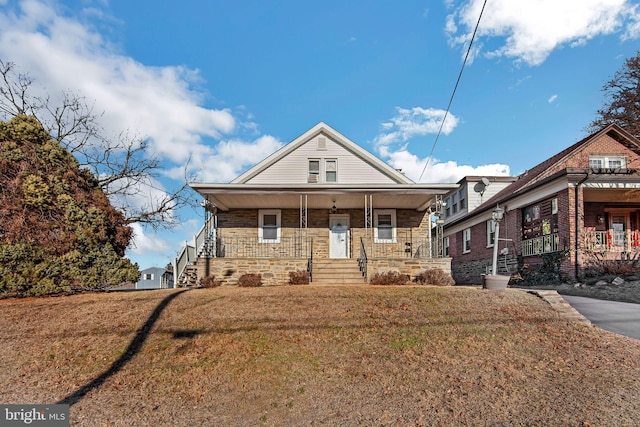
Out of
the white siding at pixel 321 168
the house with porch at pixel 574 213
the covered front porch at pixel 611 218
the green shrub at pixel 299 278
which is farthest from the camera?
the white siding at pixel 321 168

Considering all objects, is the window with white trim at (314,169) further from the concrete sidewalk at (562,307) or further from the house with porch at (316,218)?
the concrete sidewalk at (562,307)

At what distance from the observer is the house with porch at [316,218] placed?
13953 mm

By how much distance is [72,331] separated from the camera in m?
7.39

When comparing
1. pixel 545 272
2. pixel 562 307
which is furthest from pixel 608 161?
pixel 562 307

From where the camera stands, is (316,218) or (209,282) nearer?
(209,282)

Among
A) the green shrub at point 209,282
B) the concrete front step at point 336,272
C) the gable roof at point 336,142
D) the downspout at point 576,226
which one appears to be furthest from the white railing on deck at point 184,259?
the downspout at point 576,226

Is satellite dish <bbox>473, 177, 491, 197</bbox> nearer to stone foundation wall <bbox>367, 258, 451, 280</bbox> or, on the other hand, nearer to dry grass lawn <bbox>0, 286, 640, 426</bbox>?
stone foundation wall <bbox>367, 258, 451, 280</bbox>

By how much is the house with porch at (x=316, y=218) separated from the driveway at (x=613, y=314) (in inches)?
191

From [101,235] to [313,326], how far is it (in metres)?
6.61

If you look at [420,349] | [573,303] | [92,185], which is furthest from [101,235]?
[573,303]

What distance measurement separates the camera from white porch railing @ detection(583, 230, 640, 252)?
14047mm

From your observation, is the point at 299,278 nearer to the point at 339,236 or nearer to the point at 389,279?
the point at 389,279

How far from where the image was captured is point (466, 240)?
74.8 ft

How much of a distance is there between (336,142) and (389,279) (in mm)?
7311
